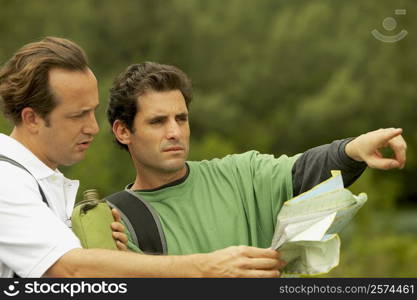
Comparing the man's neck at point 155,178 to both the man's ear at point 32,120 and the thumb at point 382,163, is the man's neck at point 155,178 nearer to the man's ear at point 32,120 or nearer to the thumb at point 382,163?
the man's ear at point 32,120

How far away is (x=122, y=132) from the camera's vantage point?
A: 3.46 metres

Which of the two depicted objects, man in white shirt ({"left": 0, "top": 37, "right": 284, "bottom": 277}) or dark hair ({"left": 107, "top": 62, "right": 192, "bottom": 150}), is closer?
man in white shirt ({"left": 0, "top": 37, "right": 284, "bottom": 277})

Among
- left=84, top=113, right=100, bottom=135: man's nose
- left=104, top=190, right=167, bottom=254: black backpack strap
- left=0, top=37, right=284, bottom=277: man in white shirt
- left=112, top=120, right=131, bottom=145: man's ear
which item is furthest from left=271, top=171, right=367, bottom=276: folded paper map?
left=112, top=120, right=131, bottom=145: man's ear

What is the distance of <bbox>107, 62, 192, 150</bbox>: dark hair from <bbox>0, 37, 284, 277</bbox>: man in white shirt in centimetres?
35

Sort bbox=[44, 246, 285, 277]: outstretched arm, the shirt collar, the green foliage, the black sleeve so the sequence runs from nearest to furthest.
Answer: bbox=[44, 246, 285, 277]: outstretched arm, the shirt collar, the black sleeve, the green foliage

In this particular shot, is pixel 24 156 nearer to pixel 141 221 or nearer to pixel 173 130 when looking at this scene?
pixel 141 221

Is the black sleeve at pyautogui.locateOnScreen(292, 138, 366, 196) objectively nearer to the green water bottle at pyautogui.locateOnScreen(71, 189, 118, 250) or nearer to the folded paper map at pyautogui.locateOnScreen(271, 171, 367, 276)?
the folded paper map at pyautogui.locateOnScreen(271, 171, 367, 276)

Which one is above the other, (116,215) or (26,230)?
(116,215)

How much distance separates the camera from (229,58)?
88.9 ft

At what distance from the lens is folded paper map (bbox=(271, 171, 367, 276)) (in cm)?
269

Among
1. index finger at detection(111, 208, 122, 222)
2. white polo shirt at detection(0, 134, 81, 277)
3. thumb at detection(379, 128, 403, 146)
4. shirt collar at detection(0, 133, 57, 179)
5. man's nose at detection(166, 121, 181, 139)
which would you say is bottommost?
white polo shirt at detection(0, 134, 81, 277)

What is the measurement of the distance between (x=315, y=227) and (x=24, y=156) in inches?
39.4

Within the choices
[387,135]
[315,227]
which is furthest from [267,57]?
[315,227]

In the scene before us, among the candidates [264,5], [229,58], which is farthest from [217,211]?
[264,5]
